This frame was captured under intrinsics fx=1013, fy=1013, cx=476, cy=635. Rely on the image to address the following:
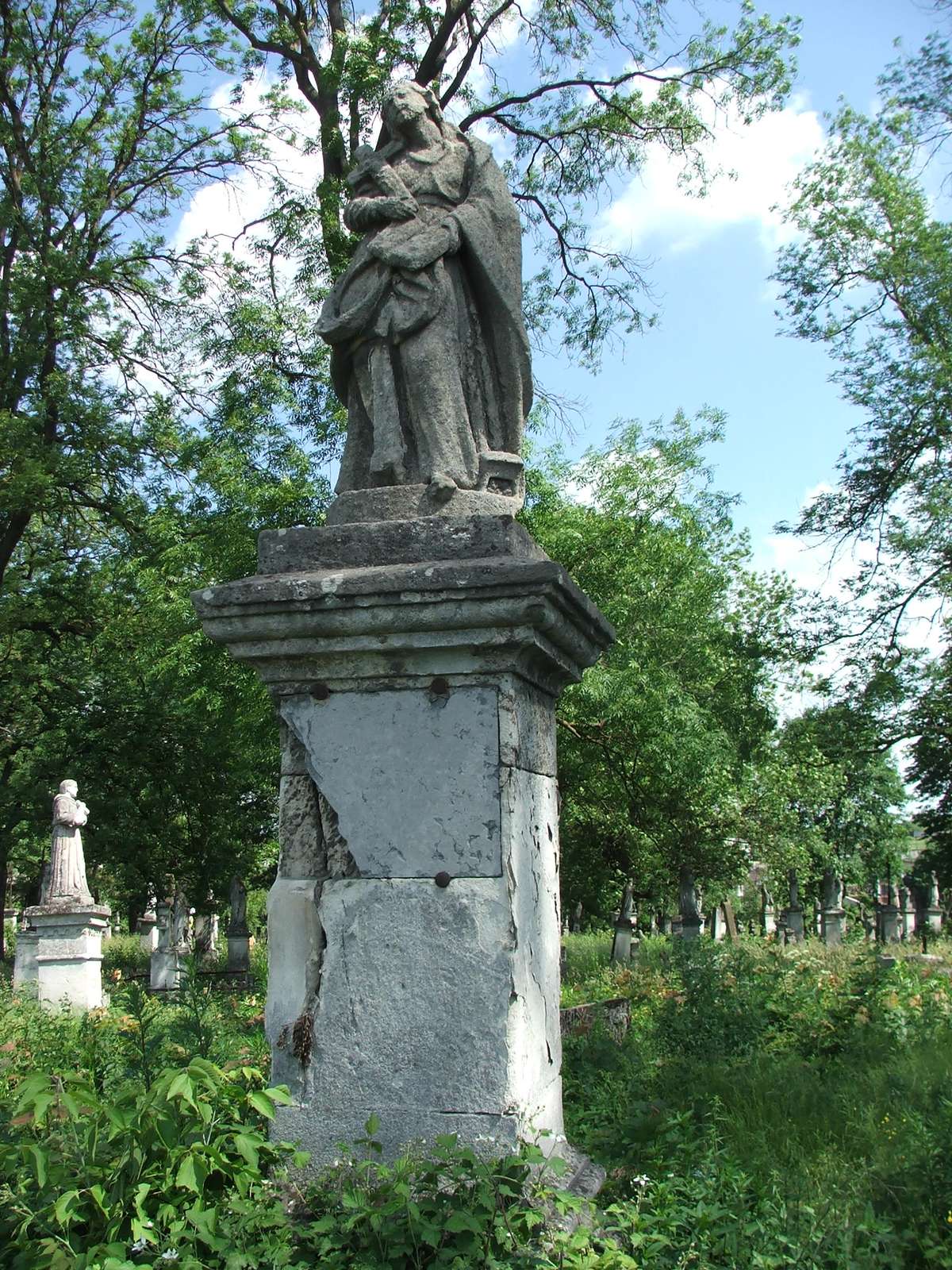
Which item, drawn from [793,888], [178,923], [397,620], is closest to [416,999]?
[397,620]

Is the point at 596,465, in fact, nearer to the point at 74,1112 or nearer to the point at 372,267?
the point at 372,267

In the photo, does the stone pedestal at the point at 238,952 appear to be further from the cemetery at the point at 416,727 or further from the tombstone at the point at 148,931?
the tombstone at the point at 148,931

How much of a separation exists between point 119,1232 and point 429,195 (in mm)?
3479

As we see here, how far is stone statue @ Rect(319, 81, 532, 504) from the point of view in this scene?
360 centimetres

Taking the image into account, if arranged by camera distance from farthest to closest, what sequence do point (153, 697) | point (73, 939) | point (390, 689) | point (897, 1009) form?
point (153, 697) < point (73, 939) < point (897, 1009) < point (390, 689)

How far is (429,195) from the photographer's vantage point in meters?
3.80


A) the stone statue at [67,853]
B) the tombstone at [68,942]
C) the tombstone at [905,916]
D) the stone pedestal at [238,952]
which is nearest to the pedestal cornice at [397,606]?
the tombstone at [68,942]

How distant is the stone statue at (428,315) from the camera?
3.60 m

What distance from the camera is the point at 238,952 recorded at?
55.8ft

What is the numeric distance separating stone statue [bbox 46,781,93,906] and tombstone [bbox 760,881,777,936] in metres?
20.0

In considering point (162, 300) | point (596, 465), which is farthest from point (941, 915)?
point (162, 300)

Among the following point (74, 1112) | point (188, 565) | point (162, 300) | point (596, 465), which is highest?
point (162, 300)

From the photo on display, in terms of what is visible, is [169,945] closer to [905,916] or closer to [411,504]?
[411,504]

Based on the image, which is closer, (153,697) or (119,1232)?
(119,1232)
